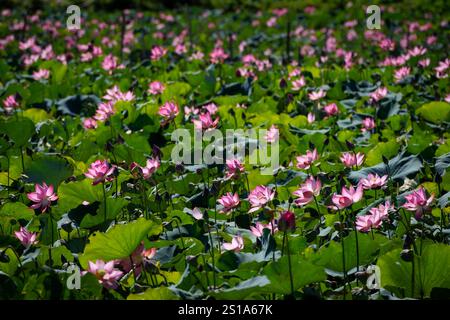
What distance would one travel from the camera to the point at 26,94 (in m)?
5.36

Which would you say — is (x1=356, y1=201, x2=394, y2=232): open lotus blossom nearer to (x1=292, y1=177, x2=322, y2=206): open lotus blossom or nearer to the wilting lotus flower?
(x1=292, y1=177, x2=322, y2=206): open lotus blossom

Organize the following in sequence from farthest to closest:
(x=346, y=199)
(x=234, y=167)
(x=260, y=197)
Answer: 1. (x=234, y=167)
2. (x=260, y=197)
3. (x=346, y=199)

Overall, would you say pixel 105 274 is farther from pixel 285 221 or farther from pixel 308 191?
pixel 308 191

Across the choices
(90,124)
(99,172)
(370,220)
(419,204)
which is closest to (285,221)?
(370,220)

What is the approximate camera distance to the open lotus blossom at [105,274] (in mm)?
2139

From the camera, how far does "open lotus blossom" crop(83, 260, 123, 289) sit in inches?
84.2

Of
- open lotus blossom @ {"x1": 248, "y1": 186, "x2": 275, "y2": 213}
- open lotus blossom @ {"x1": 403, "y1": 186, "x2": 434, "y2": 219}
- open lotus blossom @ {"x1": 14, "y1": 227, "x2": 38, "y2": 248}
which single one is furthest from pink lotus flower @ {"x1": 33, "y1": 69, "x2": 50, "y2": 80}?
open lotus blossom @ {"x1": 403, "y1": 186, "x2": 434, "y2": 219}

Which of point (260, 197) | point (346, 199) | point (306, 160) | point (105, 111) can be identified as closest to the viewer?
point (346, 199)

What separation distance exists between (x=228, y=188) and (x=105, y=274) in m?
1.32

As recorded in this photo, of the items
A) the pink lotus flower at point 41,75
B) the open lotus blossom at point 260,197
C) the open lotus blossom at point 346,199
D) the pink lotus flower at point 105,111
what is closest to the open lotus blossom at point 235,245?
the open lotus blossom at point 260,197

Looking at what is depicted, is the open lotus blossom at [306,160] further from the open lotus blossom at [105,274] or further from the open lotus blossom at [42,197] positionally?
the open lotus blossom at [105,274]

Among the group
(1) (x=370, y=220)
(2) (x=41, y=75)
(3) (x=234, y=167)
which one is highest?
(2) (x=41, y=75)

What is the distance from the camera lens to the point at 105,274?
2.16 metres

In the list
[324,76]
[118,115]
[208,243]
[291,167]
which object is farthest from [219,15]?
[208,243]
